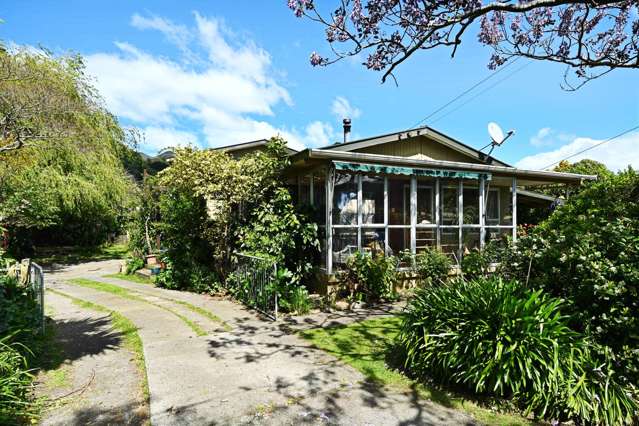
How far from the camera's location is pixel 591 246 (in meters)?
4.02

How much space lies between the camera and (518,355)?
11.8ft

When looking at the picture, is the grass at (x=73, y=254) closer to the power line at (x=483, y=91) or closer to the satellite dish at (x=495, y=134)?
the satellite dish at (x=495, y=134)

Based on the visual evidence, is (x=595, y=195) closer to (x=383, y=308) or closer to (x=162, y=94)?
(x=383, y=308)

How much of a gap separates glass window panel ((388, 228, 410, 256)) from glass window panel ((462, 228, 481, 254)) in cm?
161

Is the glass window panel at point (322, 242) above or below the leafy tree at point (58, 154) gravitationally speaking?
below

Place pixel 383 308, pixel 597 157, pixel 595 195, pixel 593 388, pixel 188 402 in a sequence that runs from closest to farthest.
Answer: pixel 593 388 < pixel 188 402 < pixel 595 195 < pixel 383 308 < pixel 597 157

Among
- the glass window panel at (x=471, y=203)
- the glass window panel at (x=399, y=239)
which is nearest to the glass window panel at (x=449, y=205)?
the glass window panel at (x=471, y=203)

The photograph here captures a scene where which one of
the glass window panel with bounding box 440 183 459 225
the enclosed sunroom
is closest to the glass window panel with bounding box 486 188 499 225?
the enclosed sunroom

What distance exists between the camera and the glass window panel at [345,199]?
A: 28.9 ft

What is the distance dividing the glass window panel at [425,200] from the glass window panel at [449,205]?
0.30 metres

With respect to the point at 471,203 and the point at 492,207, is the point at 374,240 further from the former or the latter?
the point at 492,207

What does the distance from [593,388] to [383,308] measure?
15.1 feet

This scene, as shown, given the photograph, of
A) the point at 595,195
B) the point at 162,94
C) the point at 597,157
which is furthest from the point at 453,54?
the point at 597,157

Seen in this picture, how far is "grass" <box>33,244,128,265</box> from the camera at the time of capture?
17900mm
